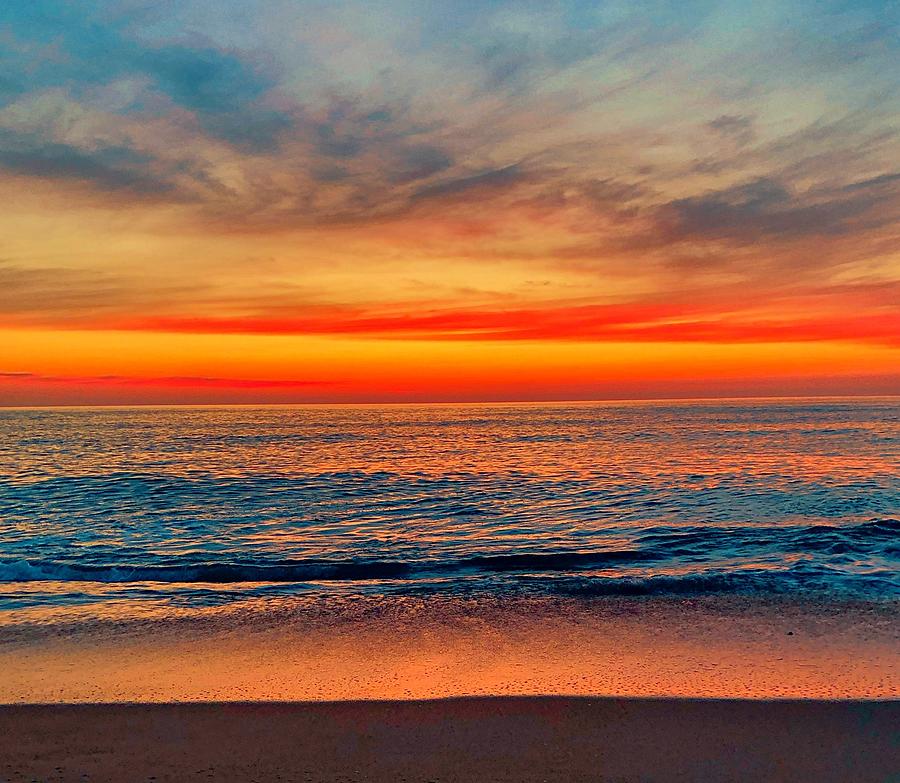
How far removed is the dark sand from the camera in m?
5.99

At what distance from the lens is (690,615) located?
11.2 metres

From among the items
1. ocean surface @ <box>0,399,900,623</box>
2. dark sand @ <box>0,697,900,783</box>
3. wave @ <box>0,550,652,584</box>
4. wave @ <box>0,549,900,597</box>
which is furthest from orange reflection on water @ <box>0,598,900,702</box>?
wave @ <box>0,550,652,584</box>

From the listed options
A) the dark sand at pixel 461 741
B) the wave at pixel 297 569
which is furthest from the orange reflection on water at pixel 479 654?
the wave at pixel 297 569

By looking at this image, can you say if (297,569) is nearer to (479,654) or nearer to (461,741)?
(479,654)

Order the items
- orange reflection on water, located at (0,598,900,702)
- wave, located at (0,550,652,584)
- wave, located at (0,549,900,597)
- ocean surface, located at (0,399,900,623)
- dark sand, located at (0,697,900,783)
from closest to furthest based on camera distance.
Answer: dark sand, located at (0,697,900,783) → orange reflection on water, located at (0,598,900,702) → wave, located at (0,549,900,597) → ocean surface, located at (0,399,900,623) → wave, located at (0,550,652,584)

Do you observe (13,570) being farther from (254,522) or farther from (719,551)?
(719,551)

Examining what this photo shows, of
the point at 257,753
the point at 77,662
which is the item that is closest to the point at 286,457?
the point at 77,662

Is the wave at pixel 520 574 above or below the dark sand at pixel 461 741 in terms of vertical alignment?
below

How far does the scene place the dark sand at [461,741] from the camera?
5988mm

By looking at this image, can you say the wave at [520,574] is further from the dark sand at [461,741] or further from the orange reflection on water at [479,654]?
the dark sand at [461,741]

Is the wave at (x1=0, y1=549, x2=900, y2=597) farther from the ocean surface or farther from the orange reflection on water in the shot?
the orange reflection on water

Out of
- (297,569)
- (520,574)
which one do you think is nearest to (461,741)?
(520,574)

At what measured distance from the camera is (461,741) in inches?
258

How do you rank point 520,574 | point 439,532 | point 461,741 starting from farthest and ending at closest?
point 439,532, point 520,574, point 461,741
